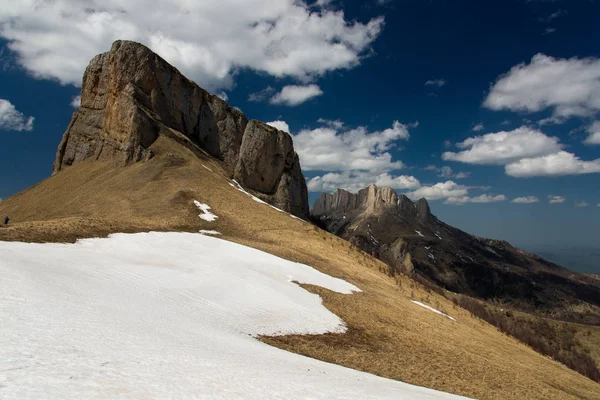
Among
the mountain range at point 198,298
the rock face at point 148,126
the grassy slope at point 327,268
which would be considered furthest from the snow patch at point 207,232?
the rock face at point 148,126

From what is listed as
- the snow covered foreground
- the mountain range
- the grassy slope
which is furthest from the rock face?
the snow covered foreground

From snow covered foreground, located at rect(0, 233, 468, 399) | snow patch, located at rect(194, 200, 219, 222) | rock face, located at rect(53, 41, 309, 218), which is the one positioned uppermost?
rock face, located at rect(53, 41, 309, 218)

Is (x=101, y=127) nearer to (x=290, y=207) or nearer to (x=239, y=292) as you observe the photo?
(x=290, y=207)

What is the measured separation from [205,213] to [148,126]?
32875 millimetres

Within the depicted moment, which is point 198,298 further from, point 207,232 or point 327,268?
point 207,232

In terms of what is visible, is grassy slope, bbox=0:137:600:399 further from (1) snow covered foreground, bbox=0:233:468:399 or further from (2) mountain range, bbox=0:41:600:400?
(1) snow covered foreground, bbox=0:233:468:399

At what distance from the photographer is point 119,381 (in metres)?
6.50

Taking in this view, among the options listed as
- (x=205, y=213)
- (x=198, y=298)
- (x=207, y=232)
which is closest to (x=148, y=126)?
(x=205, y=213)

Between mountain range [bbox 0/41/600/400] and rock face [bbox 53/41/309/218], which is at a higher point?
rock face [bbox 53/41/309/218]

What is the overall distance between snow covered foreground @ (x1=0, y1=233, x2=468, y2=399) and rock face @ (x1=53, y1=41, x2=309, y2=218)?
4936cm

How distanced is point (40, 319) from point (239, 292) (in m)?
12.3

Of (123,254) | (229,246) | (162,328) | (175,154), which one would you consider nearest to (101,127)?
(175,154)

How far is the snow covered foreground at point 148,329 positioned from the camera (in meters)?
6.63

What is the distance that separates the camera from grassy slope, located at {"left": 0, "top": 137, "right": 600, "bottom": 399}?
53.0ft
